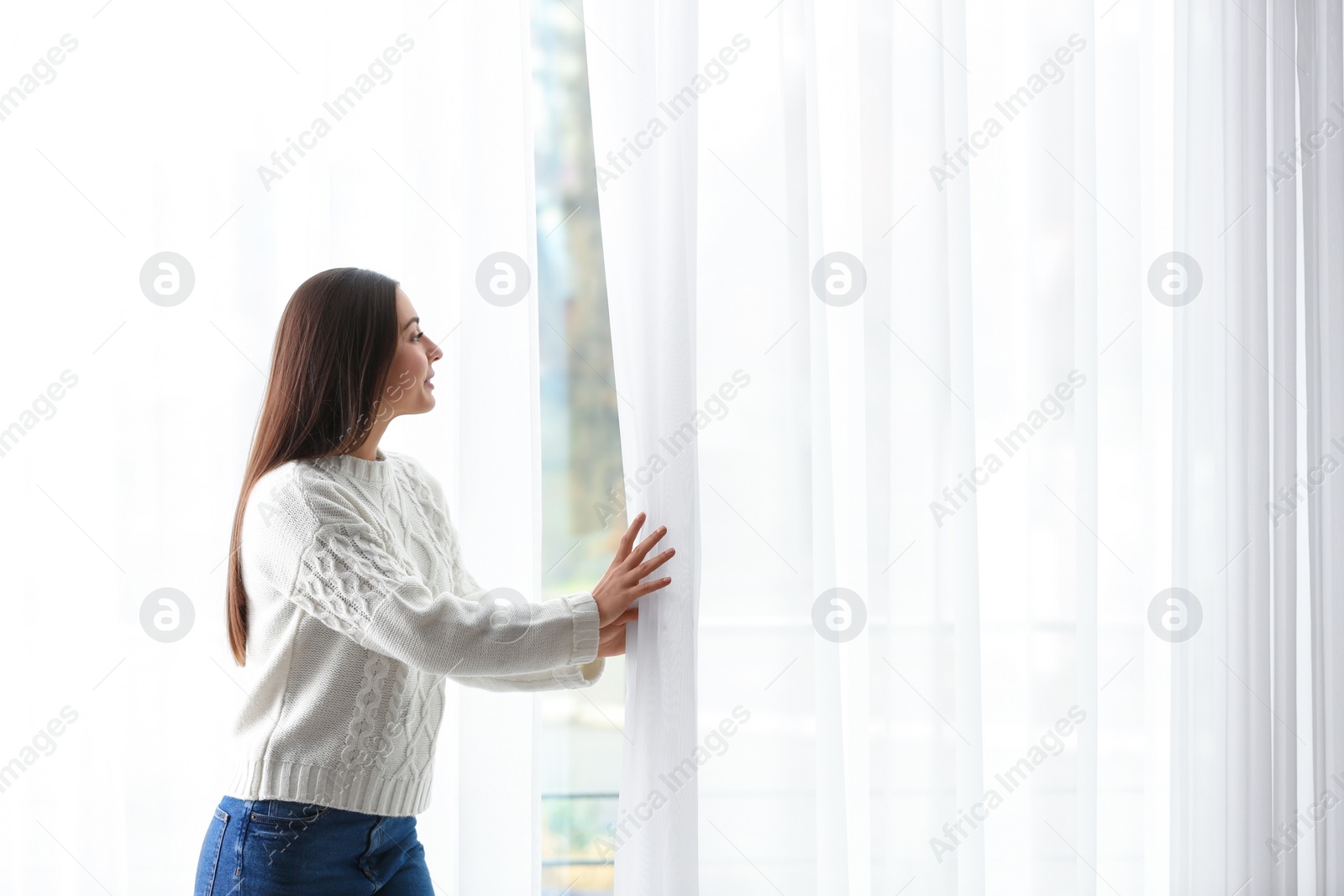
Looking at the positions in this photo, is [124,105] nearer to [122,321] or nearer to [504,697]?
[122,321]

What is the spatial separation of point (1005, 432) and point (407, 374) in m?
0.84

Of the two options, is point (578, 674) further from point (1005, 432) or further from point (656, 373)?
point (1005, 432)

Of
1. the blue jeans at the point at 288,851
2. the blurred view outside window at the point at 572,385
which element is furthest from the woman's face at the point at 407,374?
the blue jeans at the point at 288,851

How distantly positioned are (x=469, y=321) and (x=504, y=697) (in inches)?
20.9

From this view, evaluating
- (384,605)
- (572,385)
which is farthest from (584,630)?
(572,385)

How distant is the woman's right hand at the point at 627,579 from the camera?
3.06 feet

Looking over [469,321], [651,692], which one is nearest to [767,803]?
[651,692]

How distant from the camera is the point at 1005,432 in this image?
1242mm

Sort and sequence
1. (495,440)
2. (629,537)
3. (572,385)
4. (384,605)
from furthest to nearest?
1. (572,385)
2. (495,440)
3. (629,537)
4. (384,605)

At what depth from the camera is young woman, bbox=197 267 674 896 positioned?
0.89 metres

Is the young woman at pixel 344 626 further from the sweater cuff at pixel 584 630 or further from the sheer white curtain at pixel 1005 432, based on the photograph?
the sheer white curtain at pixel 1005 432

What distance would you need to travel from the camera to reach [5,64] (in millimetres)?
1278

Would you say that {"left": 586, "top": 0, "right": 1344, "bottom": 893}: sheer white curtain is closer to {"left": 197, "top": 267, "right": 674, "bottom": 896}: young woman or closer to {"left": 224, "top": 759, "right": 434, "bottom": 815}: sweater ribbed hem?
{"left": 197, "top": 267, "right": 674, "bottom": 896}: young woman

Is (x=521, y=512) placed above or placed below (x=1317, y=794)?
above
